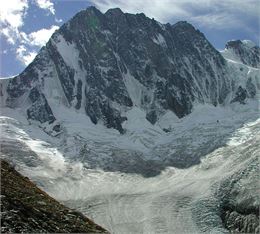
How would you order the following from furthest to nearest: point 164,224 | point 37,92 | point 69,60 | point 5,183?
point 69,60
point 37,92
point 164,224
point 5,183

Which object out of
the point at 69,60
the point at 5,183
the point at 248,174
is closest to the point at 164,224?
the point at 248,174

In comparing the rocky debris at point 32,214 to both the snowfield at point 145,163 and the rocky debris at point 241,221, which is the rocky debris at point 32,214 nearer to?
the snowfield at point 145,163

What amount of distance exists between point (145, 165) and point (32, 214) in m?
113

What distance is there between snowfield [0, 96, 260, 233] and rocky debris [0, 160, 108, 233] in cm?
6549

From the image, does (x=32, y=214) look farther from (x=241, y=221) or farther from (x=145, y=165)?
(x=145, y=165)

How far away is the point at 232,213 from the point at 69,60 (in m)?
119

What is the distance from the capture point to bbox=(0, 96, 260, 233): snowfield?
88.4 metres

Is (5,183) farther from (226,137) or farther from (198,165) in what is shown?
(226,137)

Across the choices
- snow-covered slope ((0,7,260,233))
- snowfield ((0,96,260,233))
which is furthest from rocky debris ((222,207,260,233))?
snowfield ((0,96,260,233))

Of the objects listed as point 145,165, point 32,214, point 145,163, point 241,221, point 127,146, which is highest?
point 32,214

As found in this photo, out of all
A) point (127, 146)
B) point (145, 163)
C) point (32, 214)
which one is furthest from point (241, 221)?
point (32, 214)

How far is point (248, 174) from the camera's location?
94375 millimetres

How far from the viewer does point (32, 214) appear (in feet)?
50.1

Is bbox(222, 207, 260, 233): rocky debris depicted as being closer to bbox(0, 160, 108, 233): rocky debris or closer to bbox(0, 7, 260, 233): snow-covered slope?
bbox(0, 7, 260, 233): snow-covered slope
